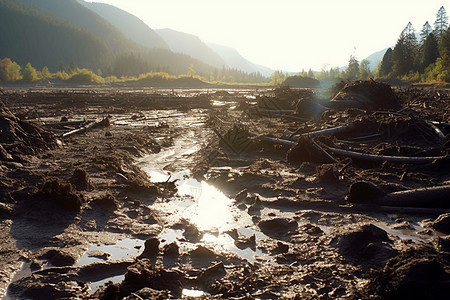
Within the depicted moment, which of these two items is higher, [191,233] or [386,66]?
[386,66]

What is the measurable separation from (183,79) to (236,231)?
80.5 meters

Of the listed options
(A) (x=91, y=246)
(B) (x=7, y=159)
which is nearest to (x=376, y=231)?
(A) (x=91, y=246)

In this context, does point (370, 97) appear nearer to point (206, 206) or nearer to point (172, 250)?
point (206, 206)

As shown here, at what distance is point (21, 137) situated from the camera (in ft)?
27.2

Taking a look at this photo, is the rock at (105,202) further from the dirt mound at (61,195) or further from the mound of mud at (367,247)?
the mound of mud at (367,247)

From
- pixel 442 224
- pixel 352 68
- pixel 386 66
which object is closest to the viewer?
pixel 442 224

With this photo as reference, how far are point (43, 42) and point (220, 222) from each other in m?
183

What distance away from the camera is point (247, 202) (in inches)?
217

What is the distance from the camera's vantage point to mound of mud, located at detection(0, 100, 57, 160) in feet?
25.1

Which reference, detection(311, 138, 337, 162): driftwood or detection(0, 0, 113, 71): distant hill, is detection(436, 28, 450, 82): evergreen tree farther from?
detection(0, 0, 113, 71): distant hill

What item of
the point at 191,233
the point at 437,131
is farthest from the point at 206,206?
the point at 437,131

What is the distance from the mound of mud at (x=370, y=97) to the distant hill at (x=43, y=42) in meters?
153

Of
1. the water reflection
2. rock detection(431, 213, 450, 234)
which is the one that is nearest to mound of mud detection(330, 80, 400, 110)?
the water reflection

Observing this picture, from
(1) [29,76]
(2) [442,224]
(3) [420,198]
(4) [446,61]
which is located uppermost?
(4) [446,61]
